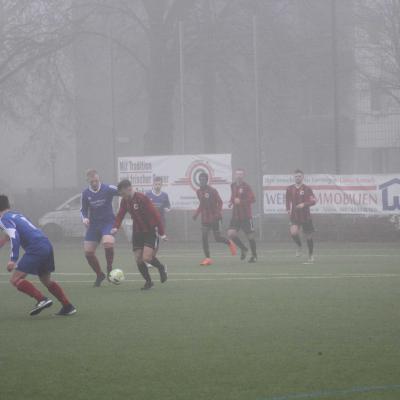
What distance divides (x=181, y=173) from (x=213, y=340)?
20338 mm

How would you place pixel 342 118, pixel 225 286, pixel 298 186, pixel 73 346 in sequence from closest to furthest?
pixel 73 346
pixel 225 286
pixel 298 186
pixel 342 118

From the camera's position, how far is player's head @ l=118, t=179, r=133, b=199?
50.3 ft

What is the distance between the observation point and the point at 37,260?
12062 millimetres

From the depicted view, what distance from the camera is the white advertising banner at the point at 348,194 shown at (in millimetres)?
27781

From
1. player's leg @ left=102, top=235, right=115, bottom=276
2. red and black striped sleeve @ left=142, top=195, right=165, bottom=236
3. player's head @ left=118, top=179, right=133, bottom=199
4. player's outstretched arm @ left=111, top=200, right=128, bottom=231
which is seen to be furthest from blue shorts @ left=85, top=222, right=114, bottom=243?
red and black striped sleeve @ left=142, top=195, right=165, bottom=236

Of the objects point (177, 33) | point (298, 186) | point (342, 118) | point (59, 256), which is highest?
point (177, 33)

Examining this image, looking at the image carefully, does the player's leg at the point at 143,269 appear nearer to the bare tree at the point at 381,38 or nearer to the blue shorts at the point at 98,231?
the blue shorts at the point at 98,231

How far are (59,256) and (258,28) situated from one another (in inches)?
459

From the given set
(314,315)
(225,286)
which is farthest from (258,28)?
(314,315)

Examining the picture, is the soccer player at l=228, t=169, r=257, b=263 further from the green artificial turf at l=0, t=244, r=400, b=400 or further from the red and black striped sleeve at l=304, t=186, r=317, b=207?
the green artificial turf at l=0, t=244, r=400, b=400

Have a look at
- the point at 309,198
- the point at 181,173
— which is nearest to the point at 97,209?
the point at 309,198

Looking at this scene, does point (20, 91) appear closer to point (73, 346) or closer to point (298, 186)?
point (298, 186)

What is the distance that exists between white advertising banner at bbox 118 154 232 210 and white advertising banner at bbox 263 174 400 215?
1515 mm

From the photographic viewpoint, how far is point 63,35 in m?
33.2
